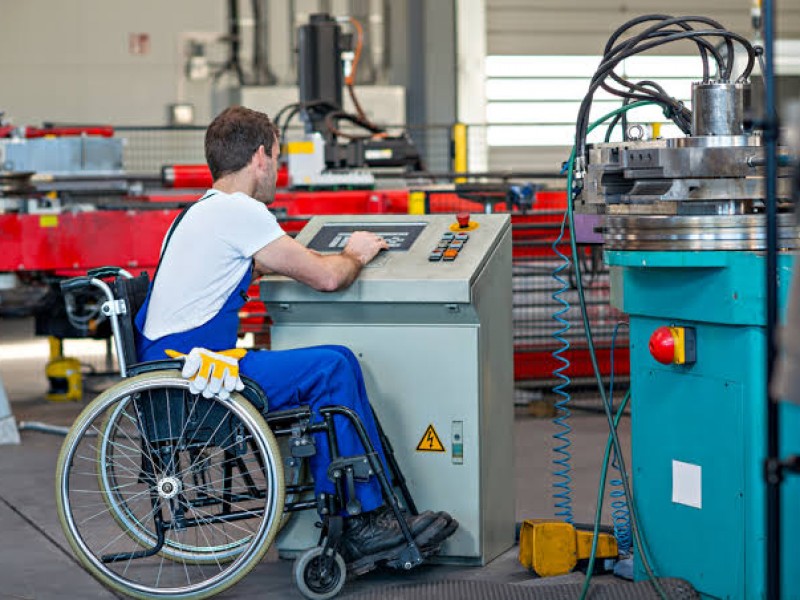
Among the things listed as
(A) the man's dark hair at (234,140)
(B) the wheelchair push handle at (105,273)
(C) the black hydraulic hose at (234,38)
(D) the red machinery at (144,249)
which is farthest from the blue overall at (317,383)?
(C) the black hydraulic hose at (234,38)

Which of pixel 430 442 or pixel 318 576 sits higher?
pixel 430 442

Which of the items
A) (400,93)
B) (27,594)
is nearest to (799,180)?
(27,594)

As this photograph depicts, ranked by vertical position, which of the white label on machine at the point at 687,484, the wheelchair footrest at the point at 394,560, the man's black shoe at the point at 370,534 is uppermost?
the white label on machine at the point at 687,484

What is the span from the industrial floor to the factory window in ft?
22.1

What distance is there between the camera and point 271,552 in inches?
145

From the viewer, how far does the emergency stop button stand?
2809 millimetres

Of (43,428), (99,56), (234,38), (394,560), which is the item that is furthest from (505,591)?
(99,56)

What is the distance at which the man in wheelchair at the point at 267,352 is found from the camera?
3164 mm

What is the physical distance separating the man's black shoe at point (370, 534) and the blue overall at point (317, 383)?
2.7 inches

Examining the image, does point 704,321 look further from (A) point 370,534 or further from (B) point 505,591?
(A) point 370,534

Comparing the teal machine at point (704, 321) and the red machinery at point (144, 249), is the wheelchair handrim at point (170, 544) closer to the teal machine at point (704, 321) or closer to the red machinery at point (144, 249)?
the teal machine at point (704, 321)

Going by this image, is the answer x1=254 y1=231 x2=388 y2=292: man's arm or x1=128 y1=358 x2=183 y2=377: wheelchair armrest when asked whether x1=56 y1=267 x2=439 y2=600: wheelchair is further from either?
x1=254 y1=231 x2=388 y2=292: man's arm

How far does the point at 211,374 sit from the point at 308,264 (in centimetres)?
38

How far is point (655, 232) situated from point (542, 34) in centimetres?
1045
